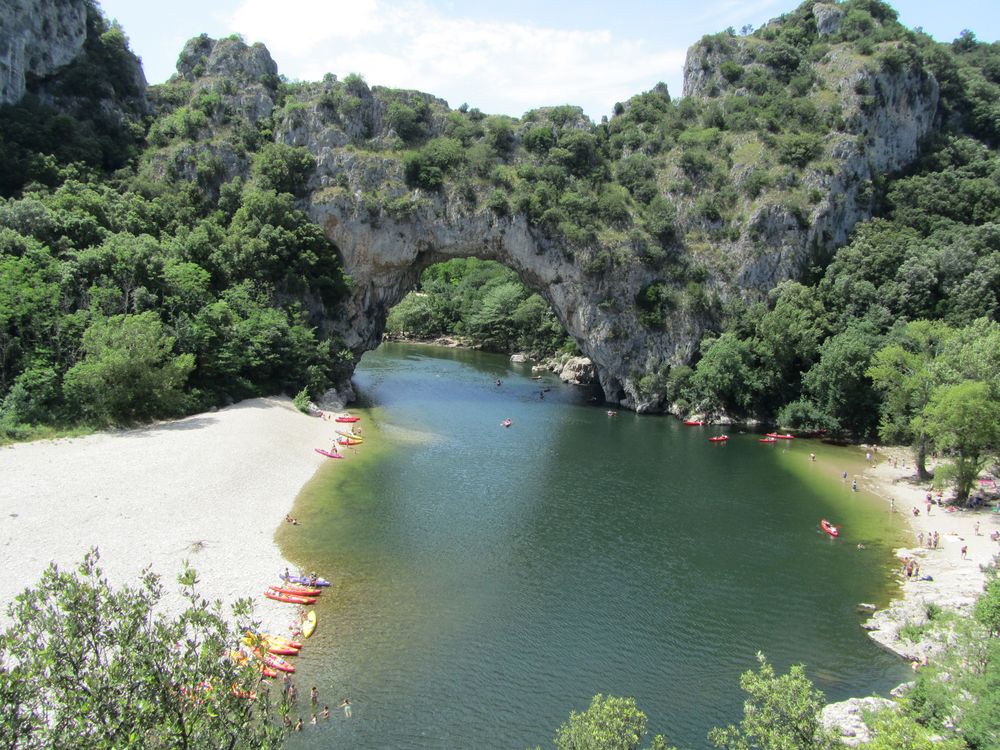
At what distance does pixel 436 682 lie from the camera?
24.2 meters

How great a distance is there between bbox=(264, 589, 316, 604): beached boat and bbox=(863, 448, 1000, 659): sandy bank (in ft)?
76.8

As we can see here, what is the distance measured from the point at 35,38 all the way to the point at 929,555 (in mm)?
90104

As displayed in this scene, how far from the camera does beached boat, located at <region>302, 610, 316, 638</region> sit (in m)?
26.5

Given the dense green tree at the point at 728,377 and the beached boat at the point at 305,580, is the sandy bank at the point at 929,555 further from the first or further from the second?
the beached boat at the point at 305,580

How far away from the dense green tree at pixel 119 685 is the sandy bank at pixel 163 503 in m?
16.2

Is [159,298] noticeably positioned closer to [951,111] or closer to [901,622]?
[901,622]

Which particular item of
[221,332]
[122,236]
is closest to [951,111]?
[221,332]

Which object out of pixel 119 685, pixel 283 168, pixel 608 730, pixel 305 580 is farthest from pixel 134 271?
pixel 608 730

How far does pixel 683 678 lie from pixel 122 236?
53.1m

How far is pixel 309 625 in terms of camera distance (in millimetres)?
26844

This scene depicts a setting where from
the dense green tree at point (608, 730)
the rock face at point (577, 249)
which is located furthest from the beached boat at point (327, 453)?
the dense green tree at point (608, 730)

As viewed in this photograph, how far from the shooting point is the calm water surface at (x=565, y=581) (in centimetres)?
2359

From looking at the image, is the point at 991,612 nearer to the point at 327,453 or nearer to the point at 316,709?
the point at 316,709

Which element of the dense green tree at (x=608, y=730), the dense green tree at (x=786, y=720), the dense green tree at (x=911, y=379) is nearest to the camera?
the dense green tree at (x=608, y=730)
